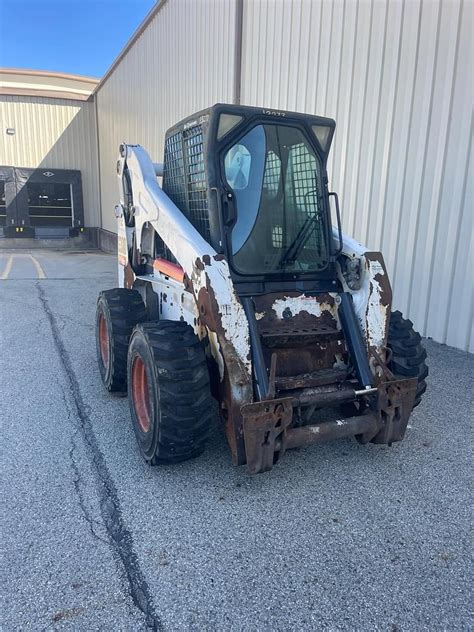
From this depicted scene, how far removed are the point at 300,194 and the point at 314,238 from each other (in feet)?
1.23

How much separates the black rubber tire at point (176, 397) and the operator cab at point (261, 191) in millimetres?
723

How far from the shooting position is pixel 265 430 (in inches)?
116

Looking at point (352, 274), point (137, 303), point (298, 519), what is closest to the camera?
point (298, 519)

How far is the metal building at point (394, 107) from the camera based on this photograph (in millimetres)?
6035

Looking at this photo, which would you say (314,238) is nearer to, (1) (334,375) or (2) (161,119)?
(1) (334,375)

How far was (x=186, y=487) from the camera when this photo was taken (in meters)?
3.22

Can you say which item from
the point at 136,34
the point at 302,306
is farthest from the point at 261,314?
the point at 136,34

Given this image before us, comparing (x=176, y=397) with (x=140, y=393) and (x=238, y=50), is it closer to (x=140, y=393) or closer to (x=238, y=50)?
(x=140, y=393)

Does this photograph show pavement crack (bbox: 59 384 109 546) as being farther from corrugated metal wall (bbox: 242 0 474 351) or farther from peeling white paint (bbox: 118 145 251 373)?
corrugated metal wall (bbox: 242 0 474 351)

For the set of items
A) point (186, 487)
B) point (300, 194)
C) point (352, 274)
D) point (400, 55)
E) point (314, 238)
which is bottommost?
point (186, 487)

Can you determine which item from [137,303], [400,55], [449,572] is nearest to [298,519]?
[449,572]

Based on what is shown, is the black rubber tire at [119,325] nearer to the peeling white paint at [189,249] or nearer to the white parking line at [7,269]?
the peeling white paint at [189,249]

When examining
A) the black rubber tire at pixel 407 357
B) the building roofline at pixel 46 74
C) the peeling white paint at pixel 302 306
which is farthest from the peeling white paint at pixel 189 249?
the building roofline at pixel 46 74

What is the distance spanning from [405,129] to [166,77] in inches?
398
